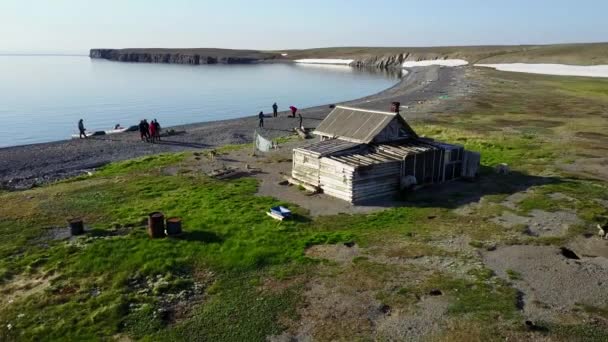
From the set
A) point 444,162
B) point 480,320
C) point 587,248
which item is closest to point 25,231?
point 480,320

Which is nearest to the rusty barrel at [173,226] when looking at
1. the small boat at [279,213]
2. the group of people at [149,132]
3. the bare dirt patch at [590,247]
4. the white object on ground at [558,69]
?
the small boat at [279,213]

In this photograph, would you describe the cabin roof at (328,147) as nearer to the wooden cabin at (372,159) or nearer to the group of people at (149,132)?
the wooden cabin at (372,159)

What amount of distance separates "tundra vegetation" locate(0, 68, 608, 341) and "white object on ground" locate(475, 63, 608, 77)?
101660 mm

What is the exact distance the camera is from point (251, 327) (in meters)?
13.5

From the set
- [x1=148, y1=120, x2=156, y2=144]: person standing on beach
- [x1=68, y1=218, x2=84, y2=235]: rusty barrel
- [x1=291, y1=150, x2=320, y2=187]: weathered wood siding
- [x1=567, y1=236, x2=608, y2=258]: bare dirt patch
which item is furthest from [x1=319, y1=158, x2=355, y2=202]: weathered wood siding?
[x1=148, y1=120, x2=156, y2=144]: person standing on beach

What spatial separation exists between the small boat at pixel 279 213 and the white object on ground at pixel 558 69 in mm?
113857

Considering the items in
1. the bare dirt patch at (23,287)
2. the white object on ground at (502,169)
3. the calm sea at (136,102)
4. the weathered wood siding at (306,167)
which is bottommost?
the calm sea at (136,102)

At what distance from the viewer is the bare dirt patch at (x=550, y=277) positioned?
14.5 meters

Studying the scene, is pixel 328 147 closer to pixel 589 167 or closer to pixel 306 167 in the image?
pixel 306 167

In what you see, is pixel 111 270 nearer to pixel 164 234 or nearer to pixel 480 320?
pixel 164 234

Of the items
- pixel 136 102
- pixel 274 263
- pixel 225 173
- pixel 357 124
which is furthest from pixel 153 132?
pixel 136 102

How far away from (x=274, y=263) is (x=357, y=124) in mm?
12203

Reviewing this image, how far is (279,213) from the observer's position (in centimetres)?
2117

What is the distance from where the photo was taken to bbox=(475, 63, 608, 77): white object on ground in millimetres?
114938
